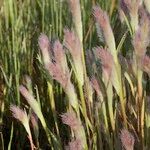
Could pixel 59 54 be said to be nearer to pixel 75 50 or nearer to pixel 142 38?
pixel 75 50

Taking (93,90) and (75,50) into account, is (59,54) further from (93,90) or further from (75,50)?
(93,90)

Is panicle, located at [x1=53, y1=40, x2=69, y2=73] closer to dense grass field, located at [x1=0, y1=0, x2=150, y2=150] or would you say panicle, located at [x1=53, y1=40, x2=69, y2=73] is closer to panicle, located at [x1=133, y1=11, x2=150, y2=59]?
dense grass field, located at [x1=0, y1=0, x2=150, y2=150]

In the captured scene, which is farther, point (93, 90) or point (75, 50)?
point (93, 90)

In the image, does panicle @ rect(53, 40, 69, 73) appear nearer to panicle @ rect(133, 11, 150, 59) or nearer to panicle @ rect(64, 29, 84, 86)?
panicle @ rect(64, 29, 84, 86)

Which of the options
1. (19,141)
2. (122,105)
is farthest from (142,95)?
(19,141)

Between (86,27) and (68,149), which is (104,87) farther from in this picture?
(86,27)

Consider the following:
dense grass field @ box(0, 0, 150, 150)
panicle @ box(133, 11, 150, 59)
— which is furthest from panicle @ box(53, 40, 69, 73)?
panicle @ box(133, 11, 150, 59)

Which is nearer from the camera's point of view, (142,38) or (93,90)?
(142,38)

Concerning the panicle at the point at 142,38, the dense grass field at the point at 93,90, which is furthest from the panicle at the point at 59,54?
the panicle at the point at 142,38

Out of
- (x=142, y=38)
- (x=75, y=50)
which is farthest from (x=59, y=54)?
(x=142, y=38)

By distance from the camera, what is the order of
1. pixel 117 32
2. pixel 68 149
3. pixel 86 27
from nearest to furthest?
1. pixel 68 149
2. pixel 117 32
3. pixel 86 27

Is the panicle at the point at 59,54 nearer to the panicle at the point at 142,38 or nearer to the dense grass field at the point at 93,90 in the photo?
the dense grass field at the point at 93,90
